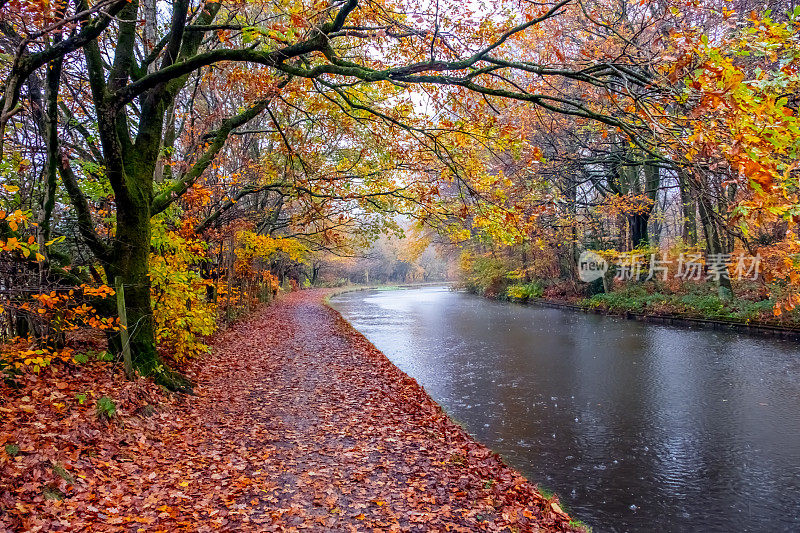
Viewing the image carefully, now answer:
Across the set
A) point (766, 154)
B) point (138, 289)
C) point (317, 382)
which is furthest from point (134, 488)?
point (766, 154)

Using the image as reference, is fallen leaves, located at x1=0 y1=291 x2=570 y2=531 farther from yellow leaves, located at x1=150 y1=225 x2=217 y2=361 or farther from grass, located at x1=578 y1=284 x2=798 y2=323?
grass, located at x1=578 y1=284 x2=798 y2=323

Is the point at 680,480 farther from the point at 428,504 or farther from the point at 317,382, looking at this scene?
the point at 317,382

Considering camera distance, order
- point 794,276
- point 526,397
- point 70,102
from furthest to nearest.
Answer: point 526,397
point 70,102
point 794,276

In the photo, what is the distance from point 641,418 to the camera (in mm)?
8164

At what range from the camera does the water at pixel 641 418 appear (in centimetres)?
540

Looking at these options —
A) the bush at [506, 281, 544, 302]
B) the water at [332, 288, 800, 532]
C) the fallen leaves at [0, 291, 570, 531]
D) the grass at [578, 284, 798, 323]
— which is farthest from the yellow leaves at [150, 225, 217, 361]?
the bush at [506, 281, 544, 302]

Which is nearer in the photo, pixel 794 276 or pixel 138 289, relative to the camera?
pixel 794 276

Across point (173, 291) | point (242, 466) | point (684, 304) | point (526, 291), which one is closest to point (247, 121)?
point (173, 291)

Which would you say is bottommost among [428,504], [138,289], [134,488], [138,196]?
[428,504]

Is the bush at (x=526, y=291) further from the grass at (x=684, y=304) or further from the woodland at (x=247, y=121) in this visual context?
the woodland at (x=247, y=121)

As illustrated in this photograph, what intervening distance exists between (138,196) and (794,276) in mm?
7204

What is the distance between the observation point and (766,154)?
2963 mm

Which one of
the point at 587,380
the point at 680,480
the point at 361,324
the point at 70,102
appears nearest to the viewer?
the point at 680,480

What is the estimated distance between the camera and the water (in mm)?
5398
